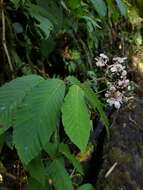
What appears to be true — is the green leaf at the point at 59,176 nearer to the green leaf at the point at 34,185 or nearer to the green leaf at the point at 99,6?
the green leaf at the point at 34,185

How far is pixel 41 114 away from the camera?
73 cm

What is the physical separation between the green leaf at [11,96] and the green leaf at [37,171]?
178mm

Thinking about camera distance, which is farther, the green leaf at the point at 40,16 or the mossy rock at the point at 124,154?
the mossy rock at the point at 124,154

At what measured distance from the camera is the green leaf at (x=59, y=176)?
2.93 feet

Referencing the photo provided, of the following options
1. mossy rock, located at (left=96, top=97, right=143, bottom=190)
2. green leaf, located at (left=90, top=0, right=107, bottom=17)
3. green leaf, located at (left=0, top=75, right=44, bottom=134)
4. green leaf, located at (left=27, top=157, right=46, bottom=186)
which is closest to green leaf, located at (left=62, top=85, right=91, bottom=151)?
green leaf, located at (left=0, top=75, right=44, bottom=134)

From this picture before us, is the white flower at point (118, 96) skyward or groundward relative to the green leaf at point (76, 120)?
groundward

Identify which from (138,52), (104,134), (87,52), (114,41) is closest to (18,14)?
(87,52)

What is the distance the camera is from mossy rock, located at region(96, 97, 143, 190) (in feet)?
5.75

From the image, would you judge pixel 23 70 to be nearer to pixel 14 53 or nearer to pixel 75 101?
pixel 14 53

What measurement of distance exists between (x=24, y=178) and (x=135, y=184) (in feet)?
2.54

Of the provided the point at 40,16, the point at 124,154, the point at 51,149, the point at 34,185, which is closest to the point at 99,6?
the point at 40,16

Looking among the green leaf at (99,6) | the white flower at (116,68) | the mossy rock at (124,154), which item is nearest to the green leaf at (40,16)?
the green leaf at (99,6)

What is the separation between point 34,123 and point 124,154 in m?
1.36

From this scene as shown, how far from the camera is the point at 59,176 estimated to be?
2.96 feet
